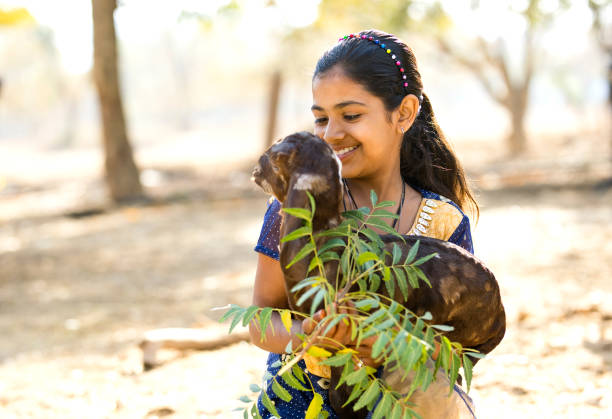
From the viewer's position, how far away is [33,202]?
15055 mm

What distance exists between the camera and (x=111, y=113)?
1234cm

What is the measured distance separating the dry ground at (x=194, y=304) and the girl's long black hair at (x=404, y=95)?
1.33 meters

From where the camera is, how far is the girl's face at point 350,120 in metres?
2.34

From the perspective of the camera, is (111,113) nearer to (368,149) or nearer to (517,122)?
(368,149)

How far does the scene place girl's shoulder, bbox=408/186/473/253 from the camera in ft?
8.38

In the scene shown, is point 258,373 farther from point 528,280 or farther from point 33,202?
point 33,202

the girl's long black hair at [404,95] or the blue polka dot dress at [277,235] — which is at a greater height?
the girl's long black hair at [404,95]

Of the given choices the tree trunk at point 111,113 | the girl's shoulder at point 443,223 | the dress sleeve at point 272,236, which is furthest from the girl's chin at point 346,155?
the tree trunk at point 111,113

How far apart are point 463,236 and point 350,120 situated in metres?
0.70

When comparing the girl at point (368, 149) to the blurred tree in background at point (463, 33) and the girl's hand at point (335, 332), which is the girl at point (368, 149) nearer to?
the girl's hand at point (335, 332)

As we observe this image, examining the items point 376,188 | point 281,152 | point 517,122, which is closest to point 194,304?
point 376,188

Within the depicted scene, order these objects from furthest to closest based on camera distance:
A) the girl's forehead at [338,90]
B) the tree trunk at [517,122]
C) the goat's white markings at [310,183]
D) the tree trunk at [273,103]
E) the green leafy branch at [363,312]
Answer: the tree trunk at [517,122] < the tree trunk at [273,103] < the girl's forehead at [338,90] < the goat's white markings at [310,183] < the green leafy branch at [363,312]

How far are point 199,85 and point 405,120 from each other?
69262 mm

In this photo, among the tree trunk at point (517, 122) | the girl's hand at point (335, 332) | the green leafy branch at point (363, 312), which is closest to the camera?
the green leafy branch at point (363, 312)
